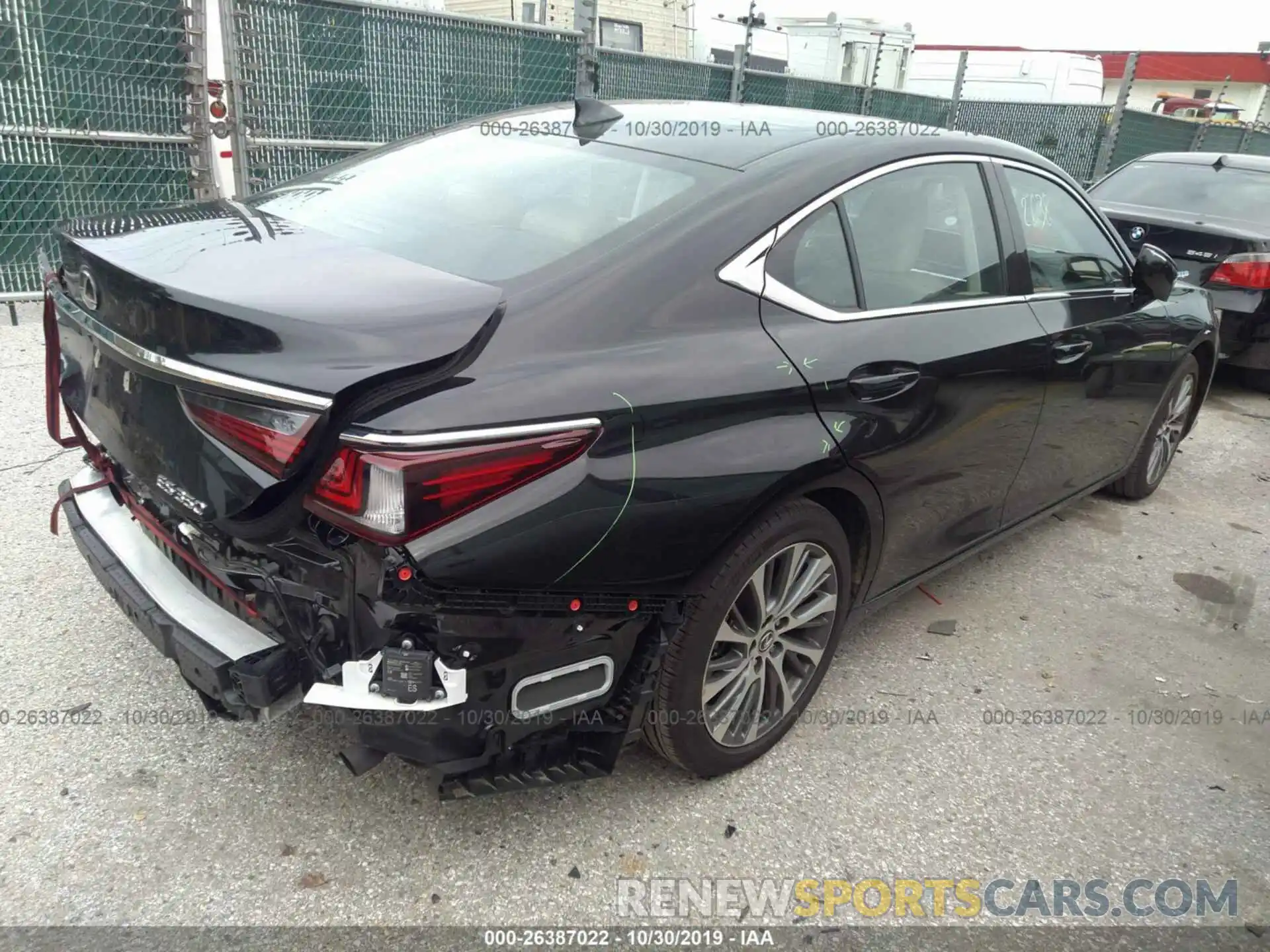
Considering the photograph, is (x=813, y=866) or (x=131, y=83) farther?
(x=131, y=83)

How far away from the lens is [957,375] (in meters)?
2.74

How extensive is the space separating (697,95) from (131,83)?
534 cm

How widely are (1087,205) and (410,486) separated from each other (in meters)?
3.17

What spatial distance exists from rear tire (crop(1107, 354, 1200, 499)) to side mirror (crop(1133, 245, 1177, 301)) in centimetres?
73

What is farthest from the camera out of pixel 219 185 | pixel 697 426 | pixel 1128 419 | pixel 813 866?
pixel 219 185

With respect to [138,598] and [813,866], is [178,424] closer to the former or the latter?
[138,598]

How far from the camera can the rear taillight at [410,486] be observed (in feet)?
5.54

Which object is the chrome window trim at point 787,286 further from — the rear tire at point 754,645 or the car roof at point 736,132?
the rear tire at point 754,645

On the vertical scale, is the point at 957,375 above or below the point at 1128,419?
above

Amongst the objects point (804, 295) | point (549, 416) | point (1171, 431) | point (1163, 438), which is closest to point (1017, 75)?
point (1171, 431)

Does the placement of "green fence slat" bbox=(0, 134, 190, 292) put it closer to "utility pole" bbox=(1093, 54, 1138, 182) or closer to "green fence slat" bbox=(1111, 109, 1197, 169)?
"utility pole" bbox=(1093, 54, 1138, 182)

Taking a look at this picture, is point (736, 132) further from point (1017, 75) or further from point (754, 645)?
point (1017, 75)

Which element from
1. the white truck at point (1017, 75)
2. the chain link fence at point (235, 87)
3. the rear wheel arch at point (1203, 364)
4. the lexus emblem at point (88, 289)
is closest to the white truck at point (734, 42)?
the white truck at point (1017, 75)

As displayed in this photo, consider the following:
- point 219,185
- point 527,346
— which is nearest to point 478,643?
point 527,346
